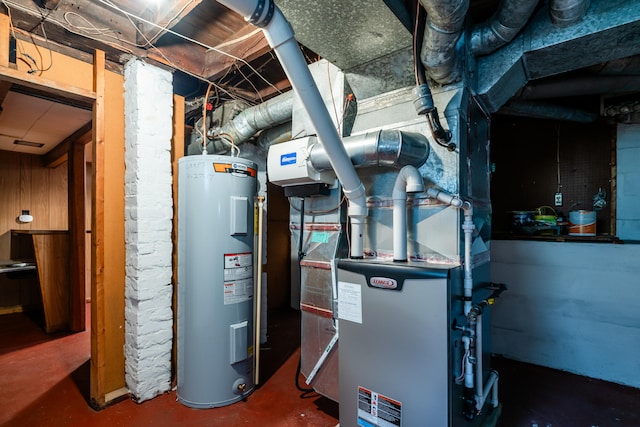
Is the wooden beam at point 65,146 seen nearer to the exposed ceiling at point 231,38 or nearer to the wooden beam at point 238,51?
the exposed ceiling at point 231,38

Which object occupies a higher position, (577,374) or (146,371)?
(146,371)

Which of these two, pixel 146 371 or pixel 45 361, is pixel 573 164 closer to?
pixel 146 371

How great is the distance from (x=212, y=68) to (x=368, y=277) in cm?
219

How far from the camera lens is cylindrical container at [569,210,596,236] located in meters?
2.72

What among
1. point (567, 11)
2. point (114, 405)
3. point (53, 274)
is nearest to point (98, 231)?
point (114, 405)

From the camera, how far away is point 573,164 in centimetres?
297

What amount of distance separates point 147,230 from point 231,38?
157 cm

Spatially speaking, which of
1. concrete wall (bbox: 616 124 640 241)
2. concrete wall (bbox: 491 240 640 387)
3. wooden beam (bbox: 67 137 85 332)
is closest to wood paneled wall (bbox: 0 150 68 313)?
wooden beam (bbox: 67 137 85 332)

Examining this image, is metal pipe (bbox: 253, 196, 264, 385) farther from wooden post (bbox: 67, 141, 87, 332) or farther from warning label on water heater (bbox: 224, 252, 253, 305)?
wooden post (bbox: 67, 141, 87, 332)

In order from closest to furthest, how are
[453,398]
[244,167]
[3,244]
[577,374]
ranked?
[453,398] → [244,167] → [577,374] → [3,244]

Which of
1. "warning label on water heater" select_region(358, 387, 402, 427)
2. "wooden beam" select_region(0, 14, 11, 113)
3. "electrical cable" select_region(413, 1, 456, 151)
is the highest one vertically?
"wooden beam" select_region(0, 14, 11, 113)

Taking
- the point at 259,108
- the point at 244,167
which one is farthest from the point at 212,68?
the point at 244,167

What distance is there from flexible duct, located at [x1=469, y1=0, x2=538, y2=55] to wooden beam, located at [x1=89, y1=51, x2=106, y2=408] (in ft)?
7.69

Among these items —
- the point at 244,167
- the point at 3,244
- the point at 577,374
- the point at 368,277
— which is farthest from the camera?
the point at 3,244
